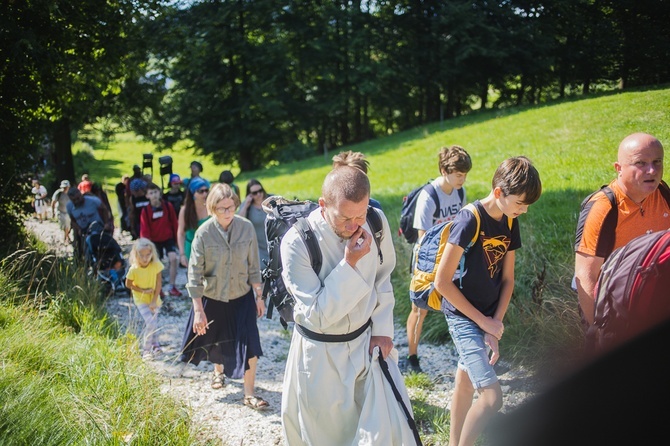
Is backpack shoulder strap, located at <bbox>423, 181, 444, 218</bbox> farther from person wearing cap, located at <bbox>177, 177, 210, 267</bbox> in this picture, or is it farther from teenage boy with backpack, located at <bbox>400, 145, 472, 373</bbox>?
person wearing cap, located at <bbox>177, 177, 210, 267</bbox>

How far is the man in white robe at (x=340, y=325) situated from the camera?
2.88 meters

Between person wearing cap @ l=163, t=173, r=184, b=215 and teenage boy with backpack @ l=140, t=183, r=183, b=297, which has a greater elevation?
person wearing cap @ l=163, t=173, r=184, b=215

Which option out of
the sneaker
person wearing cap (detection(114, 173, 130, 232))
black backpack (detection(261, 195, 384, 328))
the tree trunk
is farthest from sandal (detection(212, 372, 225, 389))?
the tree trunk

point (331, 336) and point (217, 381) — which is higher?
point (331, 336)

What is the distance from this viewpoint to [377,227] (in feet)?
10.7

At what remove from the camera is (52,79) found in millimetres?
9984

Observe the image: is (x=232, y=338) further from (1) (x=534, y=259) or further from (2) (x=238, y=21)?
(2) (x=238, y=21)

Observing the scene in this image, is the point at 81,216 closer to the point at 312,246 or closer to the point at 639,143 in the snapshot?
the point at 312,246

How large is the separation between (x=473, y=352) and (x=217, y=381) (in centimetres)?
343

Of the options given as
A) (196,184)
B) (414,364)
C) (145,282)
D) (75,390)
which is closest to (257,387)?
(414,364)

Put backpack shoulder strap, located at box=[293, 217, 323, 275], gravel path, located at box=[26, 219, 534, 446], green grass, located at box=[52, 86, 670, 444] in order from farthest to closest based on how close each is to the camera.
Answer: green grass, located at box=[52, 86, 670, 444] < gravel path, located at box=[26, 219, 534, 446] < backpack shoulder strap, located at box=[293, 217, 323, 275]

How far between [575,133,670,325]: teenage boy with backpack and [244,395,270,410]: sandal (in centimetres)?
317

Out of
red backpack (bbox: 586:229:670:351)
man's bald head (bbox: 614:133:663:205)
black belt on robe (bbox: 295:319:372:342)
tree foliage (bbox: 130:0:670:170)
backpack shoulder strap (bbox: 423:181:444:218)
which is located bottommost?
black belt on robe (bbox: 295:319:372:342)

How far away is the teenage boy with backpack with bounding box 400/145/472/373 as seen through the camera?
5.17 m
